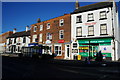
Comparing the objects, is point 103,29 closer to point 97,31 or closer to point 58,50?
point 97,31

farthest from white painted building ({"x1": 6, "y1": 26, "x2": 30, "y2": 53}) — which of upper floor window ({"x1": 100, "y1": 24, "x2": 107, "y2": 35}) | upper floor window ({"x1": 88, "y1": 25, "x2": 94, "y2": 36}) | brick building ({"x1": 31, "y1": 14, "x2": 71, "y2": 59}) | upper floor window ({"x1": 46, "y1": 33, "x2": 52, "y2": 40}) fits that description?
upper floor window ({"x1": 100, "y1": 24, "x2": 107, "y2": 35})

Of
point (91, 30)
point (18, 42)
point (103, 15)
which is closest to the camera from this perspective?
point (103, 15)

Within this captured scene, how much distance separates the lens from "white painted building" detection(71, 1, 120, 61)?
57.1 feet

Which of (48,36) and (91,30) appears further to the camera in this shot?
(48,36)

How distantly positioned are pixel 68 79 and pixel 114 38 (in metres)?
13.5

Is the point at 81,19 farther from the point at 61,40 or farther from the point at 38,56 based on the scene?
the point at 38,56

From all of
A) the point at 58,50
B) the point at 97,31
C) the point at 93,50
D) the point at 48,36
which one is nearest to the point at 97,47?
the point at 93,50

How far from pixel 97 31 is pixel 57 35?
27.8 feet

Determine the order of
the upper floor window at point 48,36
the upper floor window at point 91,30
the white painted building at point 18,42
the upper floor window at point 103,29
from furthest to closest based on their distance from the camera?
the white painted building at point 18,42, the upper floor window at point 48,36, the upper floor window at point 91,30, the upper floor window at point 103,29

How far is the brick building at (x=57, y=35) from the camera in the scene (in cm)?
2208

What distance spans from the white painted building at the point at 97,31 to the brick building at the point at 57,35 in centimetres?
146

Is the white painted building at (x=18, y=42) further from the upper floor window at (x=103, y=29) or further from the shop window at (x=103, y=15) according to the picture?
the shop window at (x=103, y=15)

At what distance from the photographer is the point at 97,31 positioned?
61.9 feet

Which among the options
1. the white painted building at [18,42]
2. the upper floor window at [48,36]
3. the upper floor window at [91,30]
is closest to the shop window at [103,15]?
the upper floor window at [91,30]
